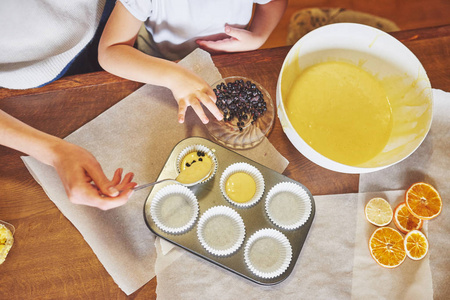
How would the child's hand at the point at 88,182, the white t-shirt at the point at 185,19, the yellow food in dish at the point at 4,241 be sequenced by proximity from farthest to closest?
1. the white t-shirt at the point at 185,19
2. the yellow food in dish at the point at 4,241
3. the child's hand at the point at 88,182

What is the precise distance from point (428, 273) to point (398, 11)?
1.66m

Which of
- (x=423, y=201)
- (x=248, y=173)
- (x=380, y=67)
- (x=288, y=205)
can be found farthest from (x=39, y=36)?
(x=423, y=201)

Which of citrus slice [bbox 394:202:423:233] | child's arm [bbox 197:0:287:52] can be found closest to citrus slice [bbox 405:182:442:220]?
citrus slice [bbox 394:202:423:233]

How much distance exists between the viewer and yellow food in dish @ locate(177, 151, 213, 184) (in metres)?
0.89

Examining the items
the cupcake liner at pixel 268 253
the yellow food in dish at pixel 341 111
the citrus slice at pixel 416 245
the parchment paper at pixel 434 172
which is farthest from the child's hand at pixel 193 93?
the citrus slice at pixel 416 245

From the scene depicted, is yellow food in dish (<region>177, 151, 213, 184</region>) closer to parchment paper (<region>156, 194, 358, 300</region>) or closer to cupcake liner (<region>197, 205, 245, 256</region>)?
cupcake liner (<region>197, 205, 245, 256</region>)

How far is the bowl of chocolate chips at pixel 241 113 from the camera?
36.4 inches

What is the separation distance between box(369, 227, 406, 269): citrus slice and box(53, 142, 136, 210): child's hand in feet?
2.23

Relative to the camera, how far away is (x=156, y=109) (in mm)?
988

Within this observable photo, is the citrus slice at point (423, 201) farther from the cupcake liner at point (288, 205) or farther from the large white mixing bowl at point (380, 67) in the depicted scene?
the cupcake liner at point (288, 205)

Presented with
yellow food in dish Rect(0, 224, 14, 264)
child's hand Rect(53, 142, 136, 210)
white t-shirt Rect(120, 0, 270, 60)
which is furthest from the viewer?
white t-shirt Rect(120, 0, 270, 60)

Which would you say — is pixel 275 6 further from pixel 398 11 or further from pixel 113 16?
pixel 398 11

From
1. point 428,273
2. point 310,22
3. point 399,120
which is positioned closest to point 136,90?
point 399,120

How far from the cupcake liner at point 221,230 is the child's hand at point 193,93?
27cm
